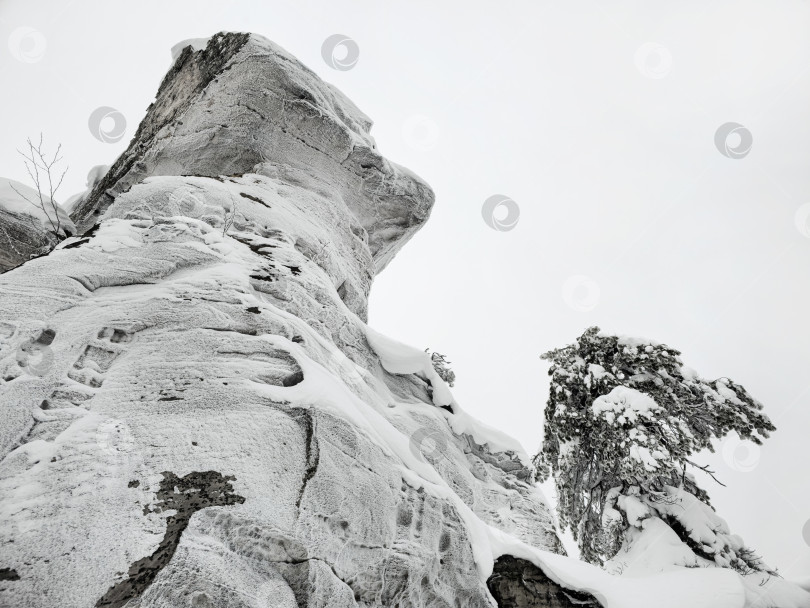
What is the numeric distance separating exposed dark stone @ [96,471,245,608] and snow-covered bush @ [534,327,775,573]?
6.13 m

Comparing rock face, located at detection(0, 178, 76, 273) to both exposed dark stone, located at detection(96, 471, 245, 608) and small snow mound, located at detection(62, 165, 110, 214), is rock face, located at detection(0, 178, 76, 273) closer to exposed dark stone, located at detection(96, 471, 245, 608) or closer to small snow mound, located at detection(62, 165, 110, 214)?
small snow mound, located at detection(62, 165, 110, 214)

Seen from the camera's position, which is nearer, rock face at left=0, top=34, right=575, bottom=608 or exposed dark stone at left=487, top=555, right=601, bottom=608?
rock face at left=0, top=34, right=575, bottom=608

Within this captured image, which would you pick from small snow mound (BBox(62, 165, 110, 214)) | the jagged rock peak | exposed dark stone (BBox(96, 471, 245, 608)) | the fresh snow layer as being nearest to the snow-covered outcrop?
exposed dark stone (BBox(96, 471, 245, 608))

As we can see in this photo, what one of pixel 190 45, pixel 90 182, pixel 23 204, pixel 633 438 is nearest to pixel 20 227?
pixel 23 204

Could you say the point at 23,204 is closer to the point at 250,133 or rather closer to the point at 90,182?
the point at 90,182

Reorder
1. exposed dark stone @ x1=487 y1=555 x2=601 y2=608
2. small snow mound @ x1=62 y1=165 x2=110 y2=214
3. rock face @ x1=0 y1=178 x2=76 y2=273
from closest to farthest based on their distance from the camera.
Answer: exposed dark stone @ x1=487 y1=555 x2=601 y2=608 < rock face @ x1=0 y1=178 x2=76 y2=273 < small snow mound @ x1=62 y1=165 x2=110 y2=214

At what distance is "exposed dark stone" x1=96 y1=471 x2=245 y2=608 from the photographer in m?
2.46

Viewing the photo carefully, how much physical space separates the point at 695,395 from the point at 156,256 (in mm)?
8206

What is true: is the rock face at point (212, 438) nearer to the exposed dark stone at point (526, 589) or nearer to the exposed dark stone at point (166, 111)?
the exposed dark stone at point (526, 589)

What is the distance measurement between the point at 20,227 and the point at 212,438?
718cm

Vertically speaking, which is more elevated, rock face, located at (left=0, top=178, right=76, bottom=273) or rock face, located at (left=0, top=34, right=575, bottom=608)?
rock face, located at (left=0, top=34, right=575, bottom=608)

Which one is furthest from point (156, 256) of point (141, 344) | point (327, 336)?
point (327, 336)

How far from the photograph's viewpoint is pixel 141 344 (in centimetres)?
406

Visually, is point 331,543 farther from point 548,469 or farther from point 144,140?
point 144,140
